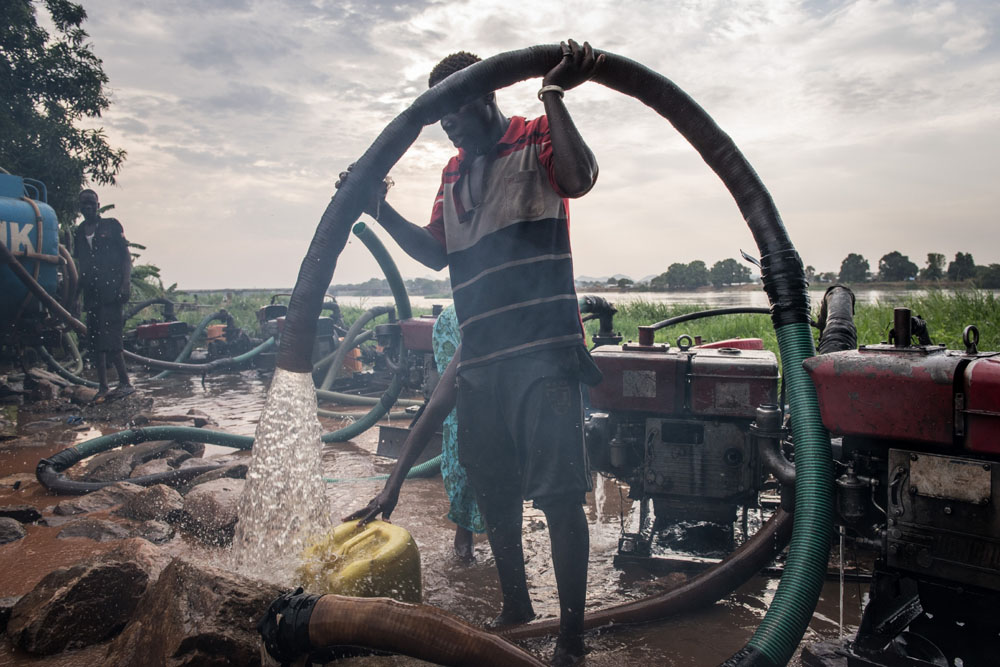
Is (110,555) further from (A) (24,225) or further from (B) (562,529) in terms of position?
(A) (24,225)

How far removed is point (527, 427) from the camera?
7.32ft

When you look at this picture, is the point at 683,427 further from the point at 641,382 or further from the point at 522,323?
the point at 522,323

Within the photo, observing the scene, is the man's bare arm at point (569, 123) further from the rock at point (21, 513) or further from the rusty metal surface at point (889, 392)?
the rock at point (21, 513)

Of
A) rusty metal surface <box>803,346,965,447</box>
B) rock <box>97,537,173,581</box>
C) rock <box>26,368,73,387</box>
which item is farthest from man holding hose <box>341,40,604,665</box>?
rock <box>26,368,73,387</box>

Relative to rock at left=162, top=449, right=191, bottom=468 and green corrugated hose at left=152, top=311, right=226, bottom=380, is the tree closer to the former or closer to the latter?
green corrugated hose at left=152, top=311, right=226, bottom=380

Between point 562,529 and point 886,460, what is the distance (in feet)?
3.52

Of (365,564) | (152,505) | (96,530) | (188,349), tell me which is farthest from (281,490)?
(188,349)

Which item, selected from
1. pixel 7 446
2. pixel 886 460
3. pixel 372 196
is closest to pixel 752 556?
pixel 886 460

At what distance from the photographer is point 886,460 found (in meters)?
1.98

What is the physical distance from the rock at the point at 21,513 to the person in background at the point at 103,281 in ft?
13.5

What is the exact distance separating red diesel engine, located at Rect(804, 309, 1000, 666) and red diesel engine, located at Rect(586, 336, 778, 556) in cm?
88

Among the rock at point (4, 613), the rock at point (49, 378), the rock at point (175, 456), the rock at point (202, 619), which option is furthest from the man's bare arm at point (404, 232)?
the rock at point (49, 378)

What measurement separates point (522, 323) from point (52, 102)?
66.6 ft

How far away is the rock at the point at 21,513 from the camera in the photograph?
378cm
